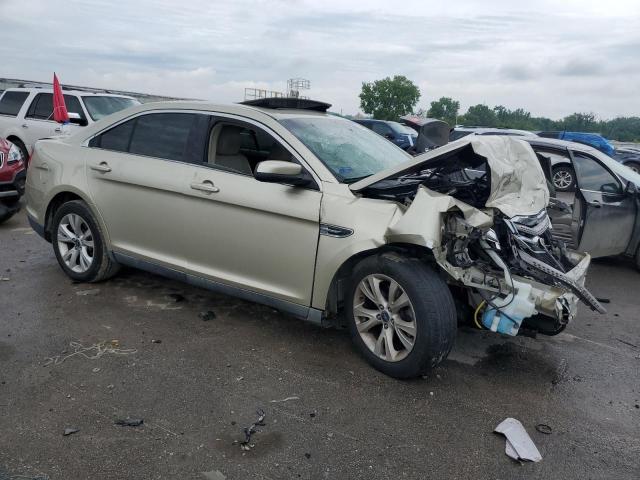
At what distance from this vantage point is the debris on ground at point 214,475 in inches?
102

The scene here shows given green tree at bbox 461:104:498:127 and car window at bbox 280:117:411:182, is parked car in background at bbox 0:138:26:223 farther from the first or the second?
green tree at bbox 461:104:498:127

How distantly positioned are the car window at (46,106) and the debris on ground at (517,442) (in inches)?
384

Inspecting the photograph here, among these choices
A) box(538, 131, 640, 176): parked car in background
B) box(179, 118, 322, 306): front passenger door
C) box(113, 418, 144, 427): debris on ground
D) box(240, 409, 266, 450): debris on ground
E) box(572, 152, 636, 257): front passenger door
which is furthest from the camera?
box(538, 131, 640, 176): parked car in background

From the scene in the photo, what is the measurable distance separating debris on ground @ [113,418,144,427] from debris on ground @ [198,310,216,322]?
1450 millimetres

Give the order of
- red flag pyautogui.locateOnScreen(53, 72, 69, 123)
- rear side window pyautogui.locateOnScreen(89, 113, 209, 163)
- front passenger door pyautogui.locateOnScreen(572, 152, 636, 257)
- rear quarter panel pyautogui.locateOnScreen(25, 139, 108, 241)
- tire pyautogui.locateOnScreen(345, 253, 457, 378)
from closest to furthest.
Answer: tire pyautogui.locateOnScreen(345, 253, 457, 378)
rear side window pyautogui.locateOnScreen(89, 113, 209, 163)
rear quarter panel pyautogui.locateOnScreen(25, 139, 108, 241)
front passenger door pyautogui.locateOnScreen(572, 152, 636, 257)
red flag pyautogui.locateOnScreen(53, 72, 69, 123)

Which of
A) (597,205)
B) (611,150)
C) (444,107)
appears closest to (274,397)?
(597,205)

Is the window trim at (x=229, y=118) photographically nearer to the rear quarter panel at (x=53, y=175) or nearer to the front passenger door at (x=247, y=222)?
the front passenger door at (x=247, y=222)

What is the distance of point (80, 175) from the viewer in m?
4.91

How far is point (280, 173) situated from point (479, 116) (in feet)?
263

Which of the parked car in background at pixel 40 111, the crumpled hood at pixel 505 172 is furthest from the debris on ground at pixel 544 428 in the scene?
the parked car in background at pixel 40 111

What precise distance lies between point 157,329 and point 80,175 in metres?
1.69

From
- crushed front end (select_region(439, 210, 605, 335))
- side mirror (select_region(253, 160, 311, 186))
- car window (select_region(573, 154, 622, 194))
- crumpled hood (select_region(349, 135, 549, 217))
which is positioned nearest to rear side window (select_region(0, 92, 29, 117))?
side mirror (select_region(253, 160, 311, 186))

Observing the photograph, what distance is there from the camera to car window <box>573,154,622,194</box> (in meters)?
6.18

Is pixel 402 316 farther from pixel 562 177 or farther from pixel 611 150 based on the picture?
pixel 611 150
